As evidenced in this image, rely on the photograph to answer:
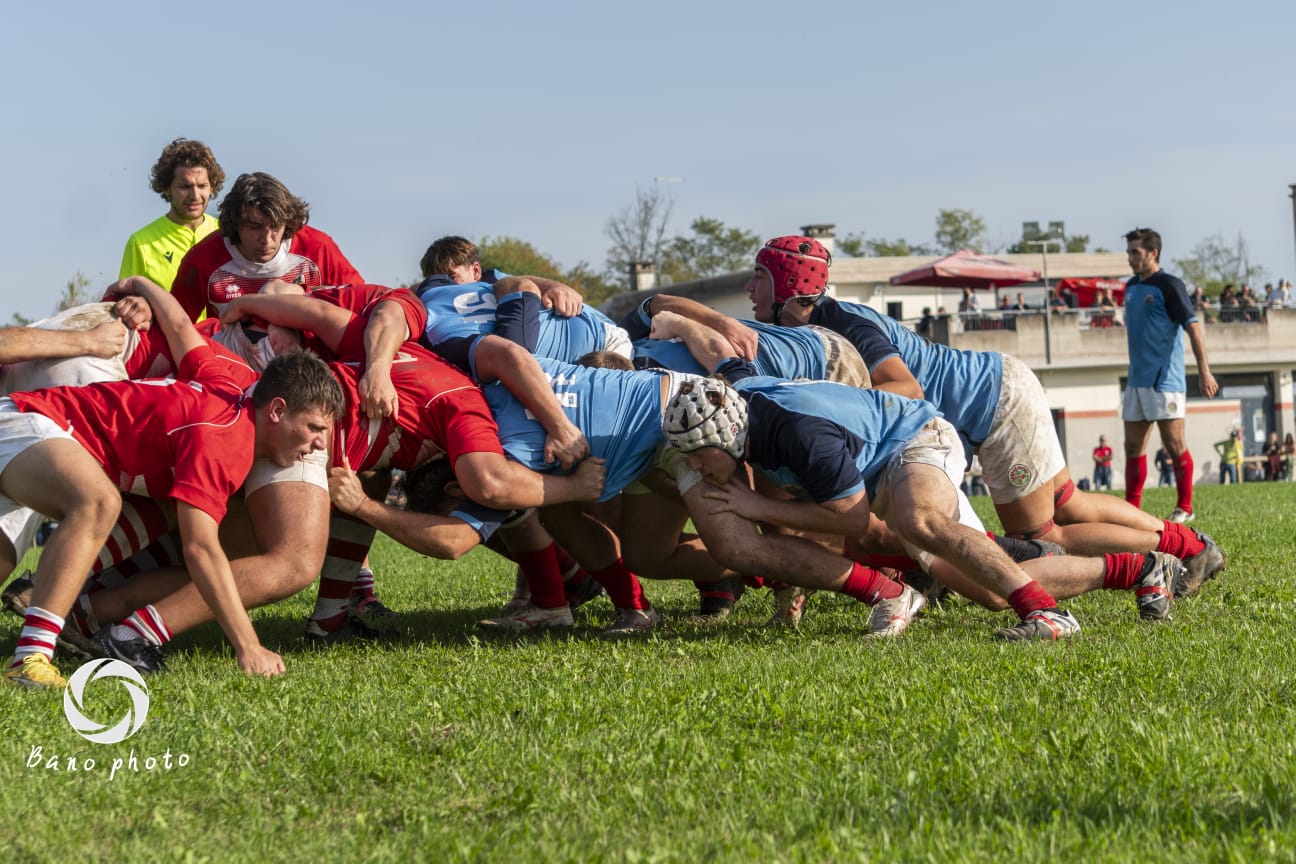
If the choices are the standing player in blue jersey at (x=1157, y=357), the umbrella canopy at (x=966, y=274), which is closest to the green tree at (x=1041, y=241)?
the umbrella canopy at (x=966, y=274)

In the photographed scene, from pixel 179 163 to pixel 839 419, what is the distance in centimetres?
455

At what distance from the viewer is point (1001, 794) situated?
349 centimetres

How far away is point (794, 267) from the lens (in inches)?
307

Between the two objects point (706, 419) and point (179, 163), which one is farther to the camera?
point (179, 163)

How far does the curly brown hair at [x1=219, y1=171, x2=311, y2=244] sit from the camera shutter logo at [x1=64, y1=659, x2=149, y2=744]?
2368mm

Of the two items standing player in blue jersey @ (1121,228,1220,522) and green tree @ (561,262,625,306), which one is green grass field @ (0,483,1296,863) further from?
green tree @ (561,262,625,306)

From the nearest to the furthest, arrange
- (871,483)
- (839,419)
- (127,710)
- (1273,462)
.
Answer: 1. (127,710)
2. (839,419)
3. (871,483)
4. (1273,462)

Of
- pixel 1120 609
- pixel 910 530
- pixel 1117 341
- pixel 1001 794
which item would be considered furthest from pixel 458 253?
pixel 1117 341

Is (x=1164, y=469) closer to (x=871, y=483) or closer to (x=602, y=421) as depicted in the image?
(x=871, y=483)

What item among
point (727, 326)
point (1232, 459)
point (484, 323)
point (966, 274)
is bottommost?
point (1232, 459)

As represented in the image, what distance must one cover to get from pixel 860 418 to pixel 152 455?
122 inches

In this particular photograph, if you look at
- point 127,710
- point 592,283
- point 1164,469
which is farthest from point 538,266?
point 127,710

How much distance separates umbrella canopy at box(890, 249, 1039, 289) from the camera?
148 feet

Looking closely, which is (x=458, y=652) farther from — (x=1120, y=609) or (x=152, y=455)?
(x=1120, y=609)
